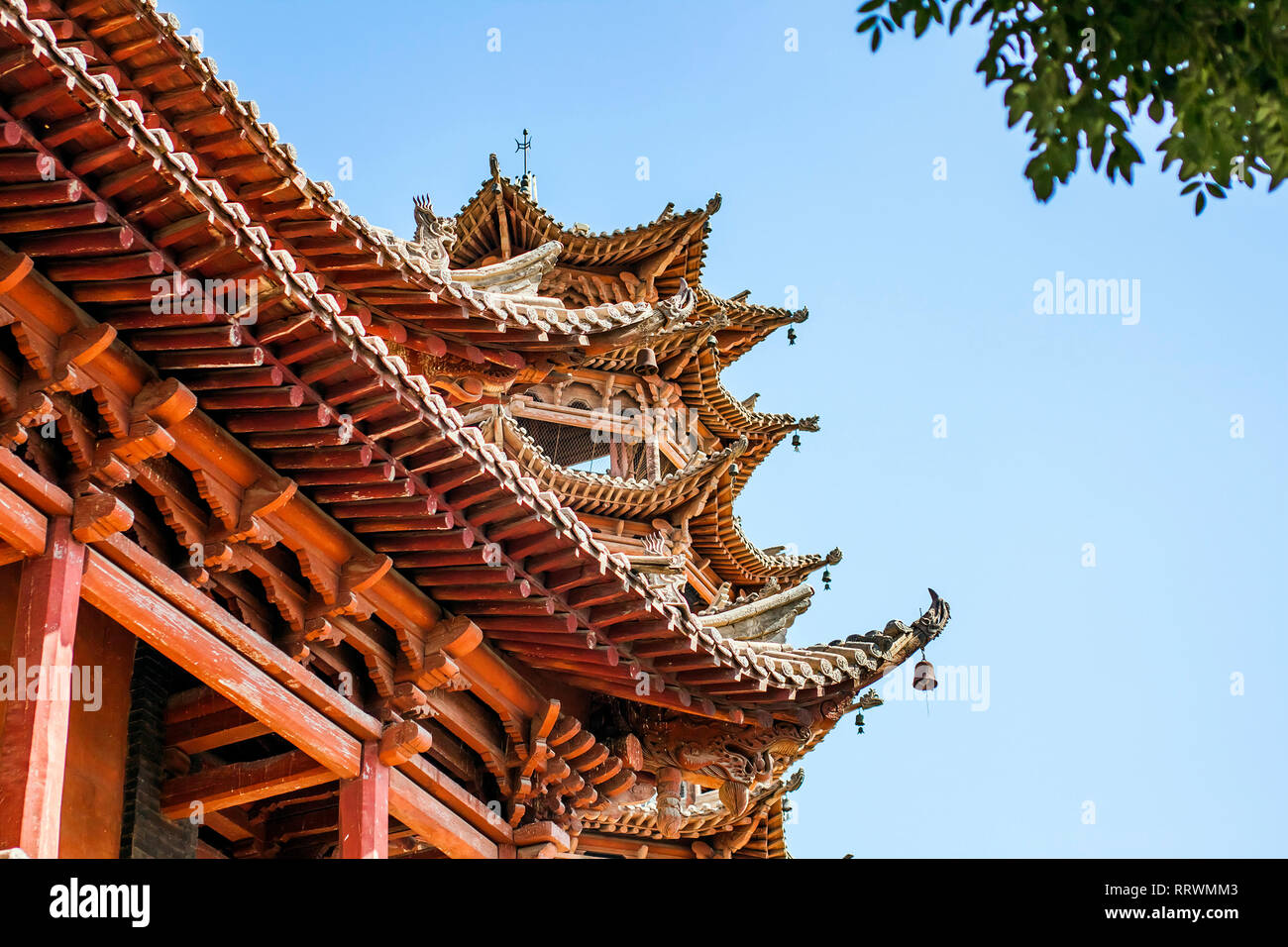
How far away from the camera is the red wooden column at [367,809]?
29.4ft

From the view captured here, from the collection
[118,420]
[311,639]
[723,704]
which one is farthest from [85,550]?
[723,704]

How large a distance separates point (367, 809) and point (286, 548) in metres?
1.41

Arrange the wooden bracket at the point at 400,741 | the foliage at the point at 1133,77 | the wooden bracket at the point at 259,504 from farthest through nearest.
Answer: the wooden bracket at the point at 400,741 < the wooden bracket at the point at 259,504 < the foliage at the point at 1133,77

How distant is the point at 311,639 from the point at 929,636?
13.1 ft

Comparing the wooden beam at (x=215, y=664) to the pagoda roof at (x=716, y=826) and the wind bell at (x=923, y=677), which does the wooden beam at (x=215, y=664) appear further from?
the pagoda roof at (x=716, y=826)

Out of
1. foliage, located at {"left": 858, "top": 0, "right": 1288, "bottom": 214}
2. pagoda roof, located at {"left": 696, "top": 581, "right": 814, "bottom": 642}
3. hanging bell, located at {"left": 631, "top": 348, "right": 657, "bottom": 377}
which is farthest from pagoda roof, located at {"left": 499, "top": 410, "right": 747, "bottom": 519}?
foliage, located at {"left": 858, "top": 0, "right": 1288, "bottom": 214}

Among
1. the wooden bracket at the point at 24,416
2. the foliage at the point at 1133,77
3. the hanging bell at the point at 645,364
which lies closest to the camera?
the foliage at the point at 1133,77

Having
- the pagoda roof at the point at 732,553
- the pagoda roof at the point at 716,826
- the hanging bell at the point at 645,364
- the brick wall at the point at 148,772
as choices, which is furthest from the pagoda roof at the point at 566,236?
the brick wall at the point at 148,772

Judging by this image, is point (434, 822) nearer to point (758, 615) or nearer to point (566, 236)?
point (758, 615)

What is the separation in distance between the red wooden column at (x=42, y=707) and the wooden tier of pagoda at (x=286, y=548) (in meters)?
0.01

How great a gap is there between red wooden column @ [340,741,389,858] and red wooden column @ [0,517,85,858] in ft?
6.26

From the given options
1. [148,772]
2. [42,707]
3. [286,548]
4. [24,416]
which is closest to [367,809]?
[148,772]
